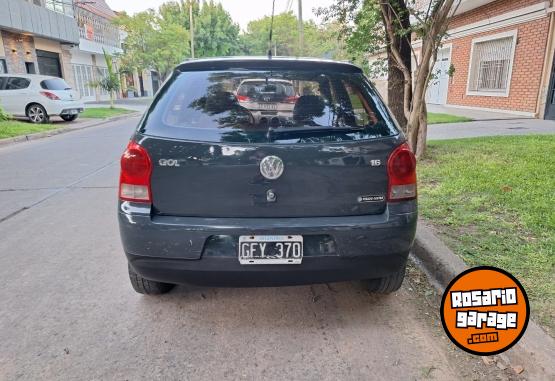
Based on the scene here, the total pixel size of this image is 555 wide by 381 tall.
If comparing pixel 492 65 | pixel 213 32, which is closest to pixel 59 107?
pixel 492 65

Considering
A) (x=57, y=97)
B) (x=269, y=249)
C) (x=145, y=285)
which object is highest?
(x=57, y=97)

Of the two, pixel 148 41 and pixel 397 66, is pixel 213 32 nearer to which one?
pixel 148 41

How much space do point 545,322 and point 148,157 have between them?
2428mm

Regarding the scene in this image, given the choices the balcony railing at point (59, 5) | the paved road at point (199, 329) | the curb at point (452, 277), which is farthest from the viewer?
the balcony railing at point (59, 5)

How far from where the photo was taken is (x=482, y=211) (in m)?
4.05

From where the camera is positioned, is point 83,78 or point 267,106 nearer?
point 267,106

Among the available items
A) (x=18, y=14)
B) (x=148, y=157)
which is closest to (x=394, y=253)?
(x=148, y=157)

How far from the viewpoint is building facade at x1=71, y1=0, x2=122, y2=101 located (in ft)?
92.4

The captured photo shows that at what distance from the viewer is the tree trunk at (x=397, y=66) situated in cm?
612

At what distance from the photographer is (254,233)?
7.23 ft

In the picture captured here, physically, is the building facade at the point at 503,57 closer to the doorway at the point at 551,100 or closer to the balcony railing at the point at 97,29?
the doorway at the point at 551,100

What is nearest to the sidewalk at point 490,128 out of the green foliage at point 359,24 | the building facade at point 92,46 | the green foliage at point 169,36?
the green foliage at point 359,24

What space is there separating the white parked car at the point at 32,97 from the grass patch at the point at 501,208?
42.1 ft

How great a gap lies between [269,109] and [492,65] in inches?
562
